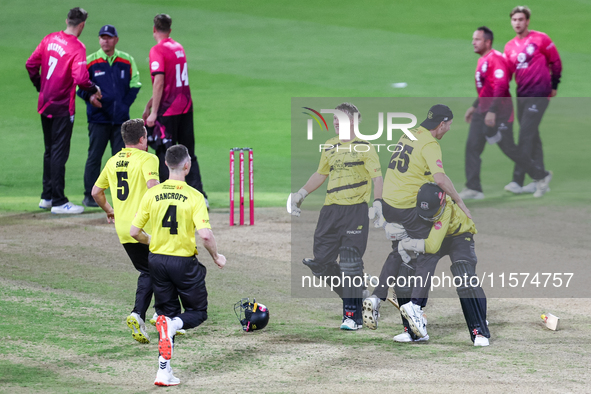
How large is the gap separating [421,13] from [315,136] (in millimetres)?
21818

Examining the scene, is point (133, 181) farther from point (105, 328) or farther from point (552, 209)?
point (552, 209)

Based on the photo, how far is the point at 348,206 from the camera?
7000mm

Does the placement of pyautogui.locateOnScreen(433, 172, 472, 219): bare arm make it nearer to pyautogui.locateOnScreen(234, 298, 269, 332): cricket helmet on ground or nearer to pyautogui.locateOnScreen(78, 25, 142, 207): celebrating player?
pyautogui.locateOnScreen(234, 298, 269, 332): cricket helmet on ground

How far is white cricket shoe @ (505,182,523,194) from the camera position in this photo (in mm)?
12469

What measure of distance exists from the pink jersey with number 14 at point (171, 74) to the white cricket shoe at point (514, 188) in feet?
16.9

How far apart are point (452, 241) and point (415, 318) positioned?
2.50 ft

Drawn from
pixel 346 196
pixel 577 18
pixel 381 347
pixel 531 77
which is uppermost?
pixel 577 18

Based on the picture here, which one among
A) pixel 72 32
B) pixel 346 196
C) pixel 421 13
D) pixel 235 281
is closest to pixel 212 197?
pixel 72 32

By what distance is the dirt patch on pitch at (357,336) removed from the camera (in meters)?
5.59

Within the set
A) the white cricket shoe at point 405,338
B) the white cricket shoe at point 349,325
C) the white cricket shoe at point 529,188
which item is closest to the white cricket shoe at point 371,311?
the white cricket shoe at point 349,325

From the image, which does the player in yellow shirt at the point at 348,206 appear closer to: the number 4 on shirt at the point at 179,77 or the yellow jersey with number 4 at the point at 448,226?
the yellow jersey with number 4 at the point at 448,226

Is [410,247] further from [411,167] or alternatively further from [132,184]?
[132,184]

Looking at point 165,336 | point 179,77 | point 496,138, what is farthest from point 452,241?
point 496,138

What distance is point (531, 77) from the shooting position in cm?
1239
